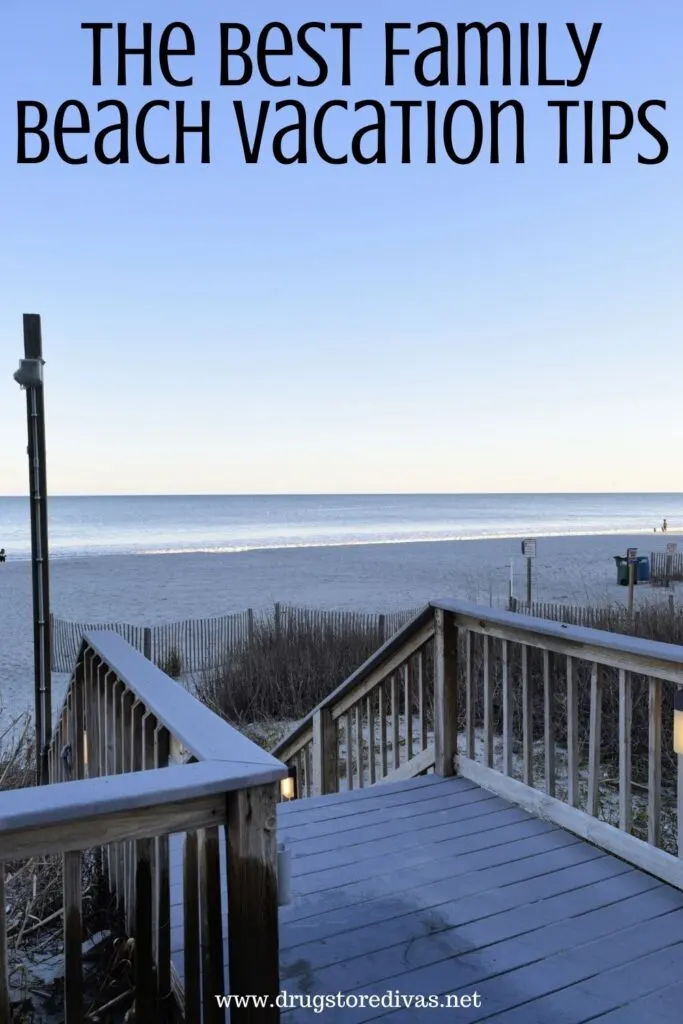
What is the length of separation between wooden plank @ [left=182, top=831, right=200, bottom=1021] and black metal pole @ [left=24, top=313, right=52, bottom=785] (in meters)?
4.50

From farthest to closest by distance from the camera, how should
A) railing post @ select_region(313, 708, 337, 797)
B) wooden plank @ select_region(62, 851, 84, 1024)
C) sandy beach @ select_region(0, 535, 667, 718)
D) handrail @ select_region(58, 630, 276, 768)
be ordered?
sandy beach @ select_region(0, 535, 667, 718), railing post @ select_region(313, 708, 337, 797), handrail @ select_region(58, 630, 276, 768), wooden plank @ select_region(62, 851, 84, 1024)

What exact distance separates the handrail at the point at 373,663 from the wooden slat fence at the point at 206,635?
538 centimetres

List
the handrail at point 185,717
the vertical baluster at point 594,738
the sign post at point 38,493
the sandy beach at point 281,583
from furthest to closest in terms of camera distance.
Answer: the sandy beach at point 281,583
the sign post at point 38,493
the vertical baluster at point 594,738
the handrail at point 185,717

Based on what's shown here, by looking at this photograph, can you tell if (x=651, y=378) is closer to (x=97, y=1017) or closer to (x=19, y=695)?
(x=19, y=695)

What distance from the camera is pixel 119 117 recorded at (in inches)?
206

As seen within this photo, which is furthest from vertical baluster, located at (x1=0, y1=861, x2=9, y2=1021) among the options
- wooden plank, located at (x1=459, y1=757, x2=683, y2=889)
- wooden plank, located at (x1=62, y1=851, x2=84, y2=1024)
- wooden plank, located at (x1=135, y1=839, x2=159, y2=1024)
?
wooden plank, located at (x1=459, y1=757, x2=683, y2=889)

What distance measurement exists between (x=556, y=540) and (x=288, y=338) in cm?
2007

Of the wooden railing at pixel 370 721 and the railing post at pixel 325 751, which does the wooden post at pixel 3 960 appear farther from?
the railing post at pixel 325 751

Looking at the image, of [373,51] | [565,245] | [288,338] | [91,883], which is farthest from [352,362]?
[91,883]

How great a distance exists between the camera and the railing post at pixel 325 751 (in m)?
5.19

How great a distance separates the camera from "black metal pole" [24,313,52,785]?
18.6ft

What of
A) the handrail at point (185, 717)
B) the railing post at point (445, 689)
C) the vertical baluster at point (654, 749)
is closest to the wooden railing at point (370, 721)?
the railing post at point (445, 689)

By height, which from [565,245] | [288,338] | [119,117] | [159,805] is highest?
[288,338]

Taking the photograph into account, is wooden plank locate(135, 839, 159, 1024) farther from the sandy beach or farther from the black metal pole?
the sandy beach
